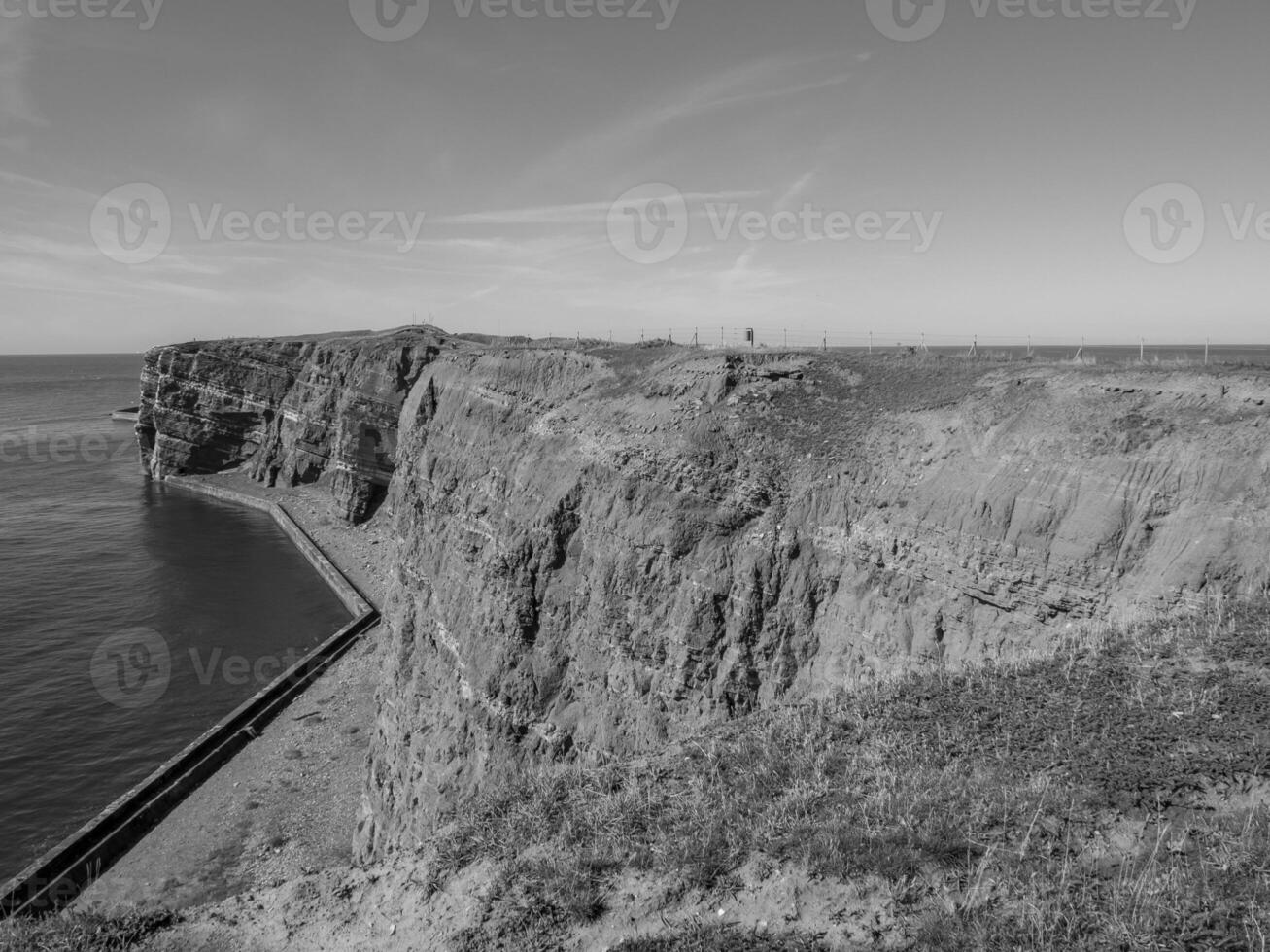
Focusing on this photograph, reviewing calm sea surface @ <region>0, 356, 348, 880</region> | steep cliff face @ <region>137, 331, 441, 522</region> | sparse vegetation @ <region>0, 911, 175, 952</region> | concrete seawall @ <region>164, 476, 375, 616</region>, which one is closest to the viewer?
sparse vegetation @ <region>0, 911, 175, 952</region>

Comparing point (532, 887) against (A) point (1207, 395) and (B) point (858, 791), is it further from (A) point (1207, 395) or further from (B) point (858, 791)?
(A) point (1207, 395)

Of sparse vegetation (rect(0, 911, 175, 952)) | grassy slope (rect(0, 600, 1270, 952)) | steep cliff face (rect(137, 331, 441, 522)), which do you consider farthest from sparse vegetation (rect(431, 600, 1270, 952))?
steep cliff face (rect(137, 331, 441, 522))

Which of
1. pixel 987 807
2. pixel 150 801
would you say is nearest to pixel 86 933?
pixel 987 807

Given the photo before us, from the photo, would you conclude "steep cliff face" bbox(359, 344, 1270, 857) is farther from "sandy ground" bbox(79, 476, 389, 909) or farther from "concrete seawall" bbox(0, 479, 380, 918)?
"concrete seawall" bbox(0, 479, 380, 918)

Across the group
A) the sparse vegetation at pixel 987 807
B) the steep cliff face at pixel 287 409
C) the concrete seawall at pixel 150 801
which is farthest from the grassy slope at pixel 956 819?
the steep cliff face at pixel 287 409

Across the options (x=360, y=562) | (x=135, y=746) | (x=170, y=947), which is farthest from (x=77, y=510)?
(x=170, y=947)

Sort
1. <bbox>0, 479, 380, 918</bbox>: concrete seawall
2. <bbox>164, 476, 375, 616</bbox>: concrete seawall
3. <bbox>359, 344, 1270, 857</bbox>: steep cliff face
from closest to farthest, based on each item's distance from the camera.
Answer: <bbox>359, 344, 1270, 857</bbox>: steep cliff face
<bbox>0, 479, 380, 918</bbox>: concrete seawall
<bbox>164, 476, 375, 616</bbox>: concrete seawall
